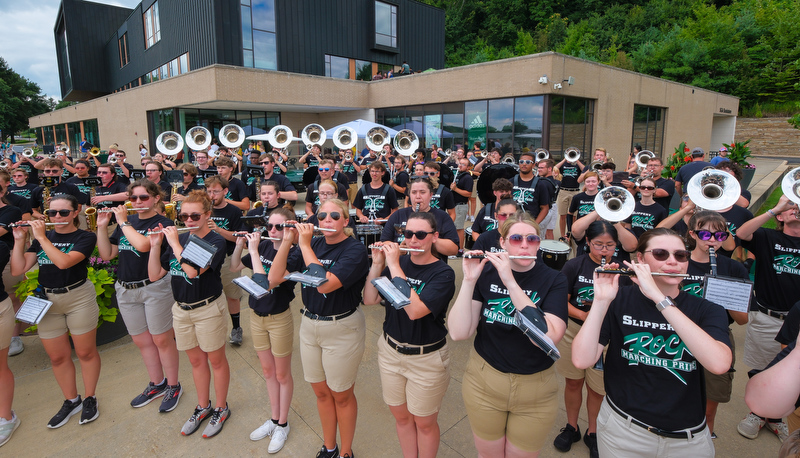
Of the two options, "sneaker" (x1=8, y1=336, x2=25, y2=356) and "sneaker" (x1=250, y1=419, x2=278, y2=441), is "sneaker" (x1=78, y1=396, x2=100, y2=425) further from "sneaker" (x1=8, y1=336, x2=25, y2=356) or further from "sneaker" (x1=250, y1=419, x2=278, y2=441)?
"sneaker" (x1=8, y1=336, x2=25, y2=356)

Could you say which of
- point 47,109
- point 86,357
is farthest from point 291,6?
point 47,109

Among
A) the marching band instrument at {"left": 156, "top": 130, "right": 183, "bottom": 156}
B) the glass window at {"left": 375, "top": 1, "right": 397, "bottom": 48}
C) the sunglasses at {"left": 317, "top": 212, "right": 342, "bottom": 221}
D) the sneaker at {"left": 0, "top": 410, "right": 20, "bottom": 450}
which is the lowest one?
the sneaker at {"left": 0, "top": 410, "right": 20, "bottom": 450}

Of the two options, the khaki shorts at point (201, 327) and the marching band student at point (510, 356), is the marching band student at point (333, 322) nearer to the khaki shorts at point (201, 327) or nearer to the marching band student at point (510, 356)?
the khaki shorts at point (201, 327)

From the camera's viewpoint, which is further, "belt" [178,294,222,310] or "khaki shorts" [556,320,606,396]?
"belt" [178,294,222,310]

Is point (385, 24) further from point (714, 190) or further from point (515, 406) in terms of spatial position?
point (515, 406)

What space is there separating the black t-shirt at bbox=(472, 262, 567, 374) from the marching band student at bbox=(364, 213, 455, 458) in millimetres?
274

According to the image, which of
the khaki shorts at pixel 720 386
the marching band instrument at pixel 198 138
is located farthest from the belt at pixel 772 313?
the marching band instrument at pixel 198 138

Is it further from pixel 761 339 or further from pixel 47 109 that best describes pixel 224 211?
pixel 47 109

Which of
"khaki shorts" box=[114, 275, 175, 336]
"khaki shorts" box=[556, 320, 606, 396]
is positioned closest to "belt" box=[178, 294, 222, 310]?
"khaki shorts" box=[114, 275, 175, 336]

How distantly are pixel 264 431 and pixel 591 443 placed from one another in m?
2.60

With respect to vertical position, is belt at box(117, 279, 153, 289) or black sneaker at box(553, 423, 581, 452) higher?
belt at box(117, 279, 153, 289)

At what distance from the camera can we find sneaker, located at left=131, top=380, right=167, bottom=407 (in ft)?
12.9

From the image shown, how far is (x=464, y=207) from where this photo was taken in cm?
810

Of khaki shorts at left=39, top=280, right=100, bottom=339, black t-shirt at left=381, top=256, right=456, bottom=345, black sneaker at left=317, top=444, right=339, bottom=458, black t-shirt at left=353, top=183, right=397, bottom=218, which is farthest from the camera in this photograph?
black t-shirt at left=353, top=183, right=397, bottom=218
